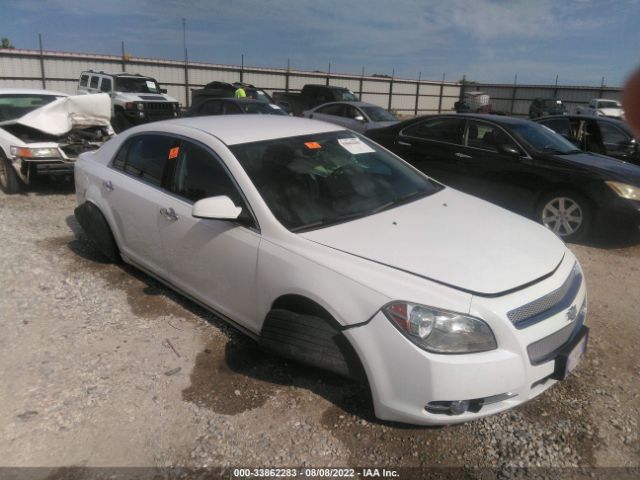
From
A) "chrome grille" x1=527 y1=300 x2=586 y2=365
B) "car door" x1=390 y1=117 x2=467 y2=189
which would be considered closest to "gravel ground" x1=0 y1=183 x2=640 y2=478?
"chrome grille" x1=527 y1=300 x2=586 y2=365

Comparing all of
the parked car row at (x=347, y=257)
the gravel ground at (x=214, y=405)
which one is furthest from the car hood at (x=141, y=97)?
the gravel ground at (x=214, y=405)

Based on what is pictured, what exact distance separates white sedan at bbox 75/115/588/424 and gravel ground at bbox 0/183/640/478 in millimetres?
276

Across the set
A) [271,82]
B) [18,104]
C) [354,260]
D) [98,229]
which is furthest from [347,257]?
[271,82]

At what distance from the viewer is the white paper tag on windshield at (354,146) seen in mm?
3821

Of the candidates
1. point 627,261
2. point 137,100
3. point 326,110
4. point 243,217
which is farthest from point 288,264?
point 137,100

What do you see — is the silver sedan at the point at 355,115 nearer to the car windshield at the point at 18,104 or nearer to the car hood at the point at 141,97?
the car hood at the point at 141,97

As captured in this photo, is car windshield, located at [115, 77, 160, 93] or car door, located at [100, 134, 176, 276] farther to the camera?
car windshield, located at [115, 77, 160, 93]

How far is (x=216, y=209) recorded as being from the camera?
9.85 feet

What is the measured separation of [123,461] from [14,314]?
6.89ft

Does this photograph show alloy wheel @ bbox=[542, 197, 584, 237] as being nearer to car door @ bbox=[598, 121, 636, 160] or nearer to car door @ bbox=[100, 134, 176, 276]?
car door @ bbox=[598, 121, 636, 160]

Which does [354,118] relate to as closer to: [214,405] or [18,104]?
[18,104]

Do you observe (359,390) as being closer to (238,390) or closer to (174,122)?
(238,390)

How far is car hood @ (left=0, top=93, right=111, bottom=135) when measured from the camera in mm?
7574

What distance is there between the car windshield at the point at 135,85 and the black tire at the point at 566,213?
14.2 meters
